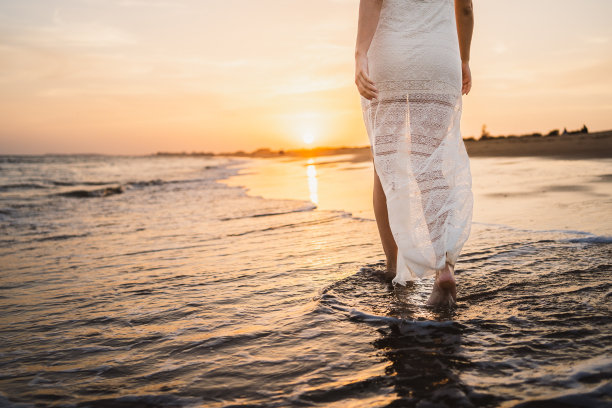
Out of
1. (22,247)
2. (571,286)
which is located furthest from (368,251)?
(22,247)

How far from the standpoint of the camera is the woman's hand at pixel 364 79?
2545 mm

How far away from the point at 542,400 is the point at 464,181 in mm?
1402

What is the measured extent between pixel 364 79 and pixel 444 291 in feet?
3.94

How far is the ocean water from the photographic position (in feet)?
5.07

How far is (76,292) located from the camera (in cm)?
296

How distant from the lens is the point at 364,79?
2.55 metres

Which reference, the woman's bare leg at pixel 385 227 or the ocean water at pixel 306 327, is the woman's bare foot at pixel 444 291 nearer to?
the ocean water at pixel 306 327

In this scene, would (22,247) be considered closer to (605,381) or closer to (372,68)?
(372,68)

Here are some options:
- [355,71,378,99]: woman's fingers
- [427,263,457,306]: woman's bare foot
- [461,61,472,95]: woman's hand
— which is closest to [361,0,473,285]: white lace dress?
[355,71,378,99]: woman's fingers

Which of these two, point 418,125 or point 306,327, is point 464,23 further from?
point 306,327

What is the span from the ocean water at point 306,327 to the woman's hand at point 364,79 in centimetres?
110

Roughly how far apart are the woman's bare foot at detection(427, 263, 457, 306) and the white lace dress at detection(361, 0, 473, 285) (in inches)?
7.4

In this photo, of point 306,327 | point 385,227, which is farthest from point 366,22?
point 306,327

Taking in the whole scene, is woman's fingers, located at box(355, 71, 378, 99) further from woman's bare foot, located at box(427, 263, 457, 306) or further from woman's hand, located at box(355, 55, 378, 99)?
woman's bare foot, located at box(427, 263, 457, 306)
